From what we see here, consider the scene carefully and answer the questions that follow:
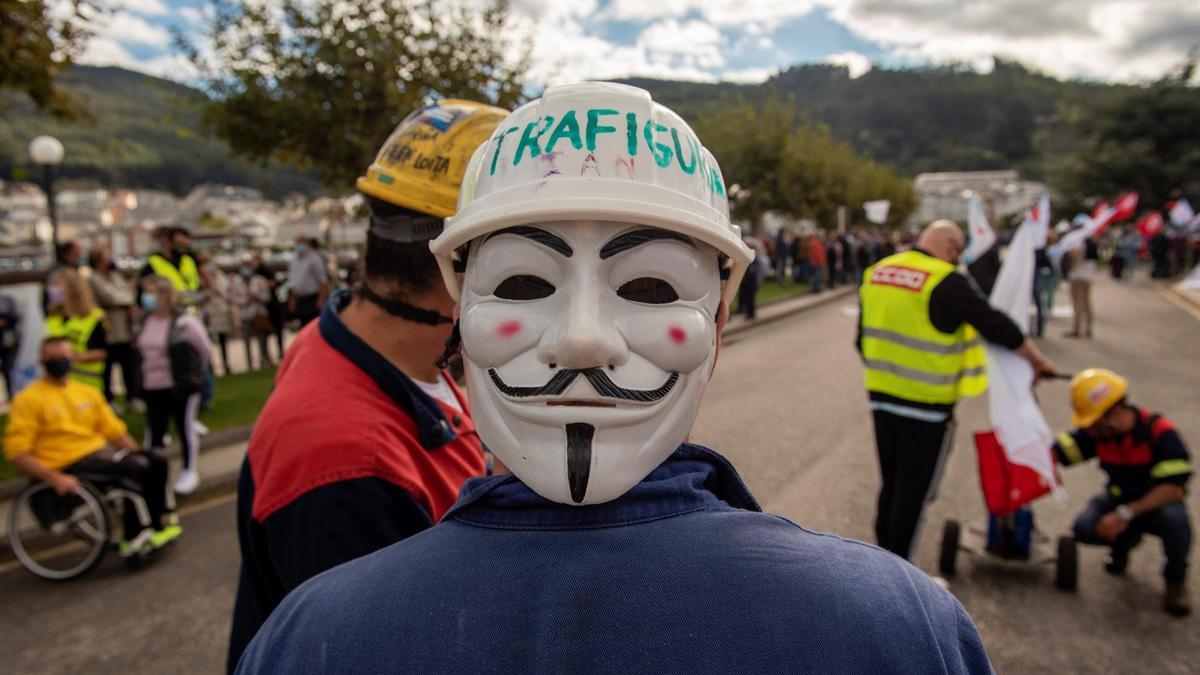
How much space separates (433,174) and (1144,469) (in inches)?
162

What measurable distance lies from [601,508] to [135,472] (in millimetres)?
4942

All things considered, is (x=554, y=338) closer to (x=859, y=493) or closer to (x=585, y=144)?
(x=585, y=144)

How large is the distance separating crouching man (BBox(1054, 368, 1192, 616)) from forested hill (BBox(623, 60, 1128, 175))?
120297mm

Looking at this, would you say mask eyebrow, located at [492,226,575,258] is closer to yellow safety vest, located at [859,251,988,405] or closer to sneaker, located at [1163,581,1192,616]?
yellow safety vest, located at [859,251,988,405]

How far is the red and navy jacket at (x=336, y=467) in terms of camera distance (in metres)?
Answer: 1.45

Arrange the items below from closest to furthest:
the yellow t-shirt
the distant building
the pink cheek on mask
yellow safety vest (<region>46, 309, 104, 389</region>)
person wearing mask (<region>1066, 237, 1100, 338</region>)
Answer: the pink cheek on mask < the yellow t-shirt < yellow safety vest (<region>46, 309, 104, 389</region>) < person wearing mask (<region>1066, 237, 1100, 338</region>) < the distant building

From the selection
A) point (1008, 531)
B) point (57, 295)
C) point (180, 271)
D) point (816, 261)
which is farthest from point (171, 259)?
point (816, 261)

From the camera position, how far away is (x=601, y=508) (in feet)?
3.05

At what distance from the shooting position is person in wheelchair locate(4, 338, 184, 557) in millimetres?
4512

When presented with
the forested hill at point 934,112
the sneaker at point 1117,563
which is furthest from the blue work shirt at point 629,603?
A: the forested hill at point 934,112

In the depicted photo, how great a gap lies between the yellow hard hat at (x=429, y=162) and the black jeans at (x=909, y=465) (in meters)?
2.92

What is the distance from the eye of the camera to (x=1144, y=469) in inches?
155

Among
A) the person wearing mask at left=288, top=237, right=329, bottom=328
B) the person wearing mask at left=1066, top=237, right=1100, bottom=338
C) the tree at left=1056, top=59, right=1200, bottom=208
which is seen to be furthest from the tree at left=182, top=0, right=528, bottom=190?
the tree at left=1056, top=59, right=1200, bottom=208

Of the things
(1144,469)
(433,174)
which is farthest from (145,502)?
(1144,469)
